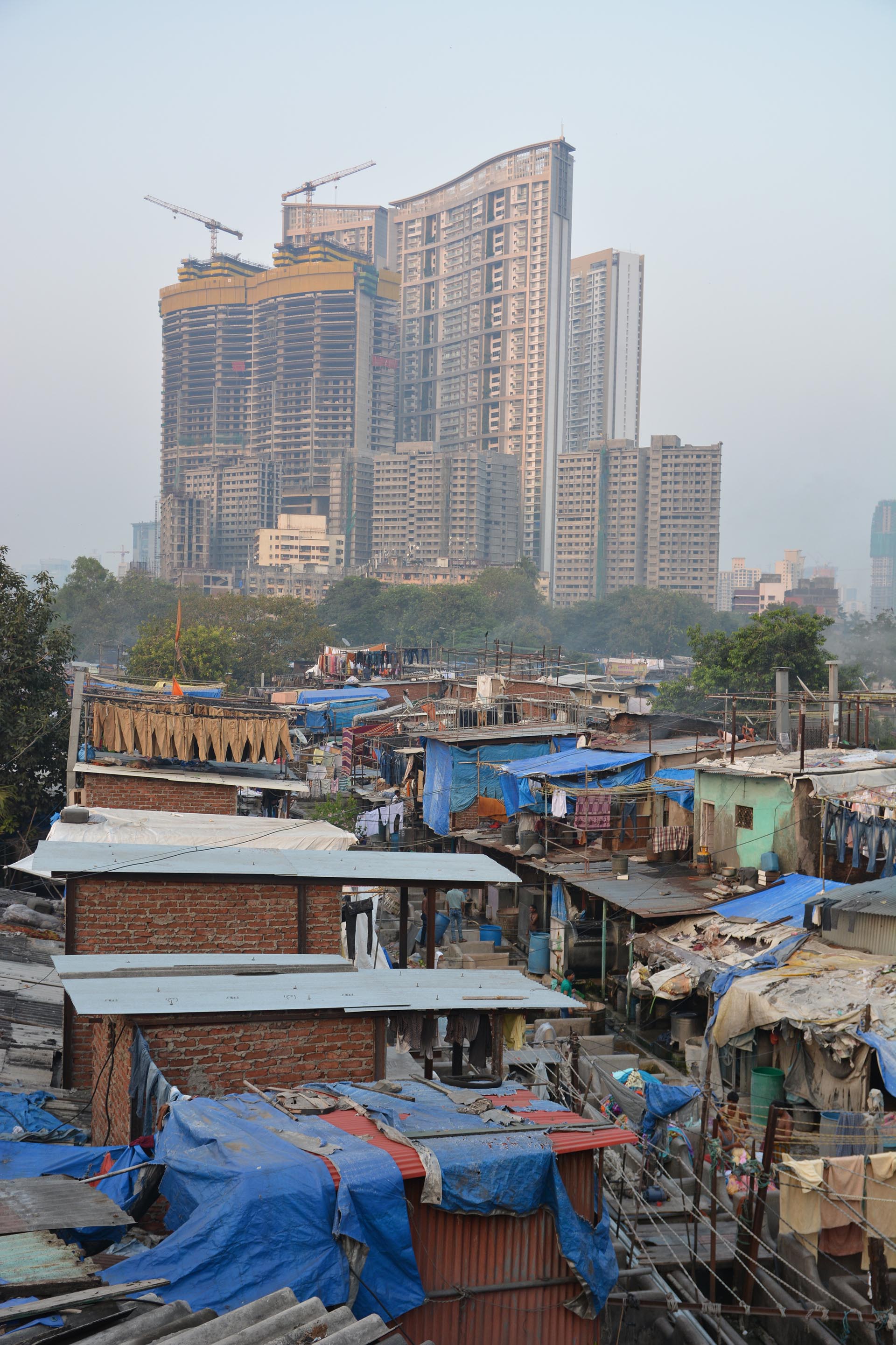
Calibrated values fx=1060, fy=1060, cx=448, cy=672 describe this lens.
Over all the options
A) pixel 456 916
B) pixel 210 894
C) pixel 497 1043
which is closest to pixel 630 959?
pixel 456 916

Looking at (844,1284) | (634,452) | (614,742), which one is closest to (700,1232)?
(844,1284)

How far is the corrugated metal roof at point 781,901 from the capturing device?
1485cm

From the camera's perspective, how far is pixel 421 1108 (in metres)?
6.28

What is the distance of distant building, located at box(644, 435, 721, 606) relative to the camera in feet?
471

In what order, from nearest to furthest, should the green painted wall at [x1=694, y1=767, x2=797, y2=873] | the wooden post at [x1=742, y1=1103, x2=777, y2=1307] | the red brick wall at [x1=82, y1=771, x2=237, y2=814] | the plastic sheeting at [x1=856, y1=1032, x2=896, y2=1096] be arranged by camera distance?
the wooden post at [x1=742, y1=1103, x2=777, y2=1307] → the plastic sheeting at [x1=856, y1=1032, x2=896, y2=1096] → the green painted wall at [x1=694, y1=767, x2=797, y2=873] → the red brick wall at [x1=82, y1=771, x2=237, y2=814]

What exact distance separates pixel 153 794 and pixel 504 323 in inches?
6540

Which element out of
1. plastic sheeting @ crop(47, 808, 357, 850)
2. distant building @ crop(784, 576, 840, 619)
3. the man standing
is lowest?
the man standing

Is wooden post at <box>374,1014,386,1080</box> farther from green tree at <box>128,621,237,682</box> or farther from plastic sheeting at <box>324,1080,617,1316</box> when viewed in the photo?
green tree at <box>128,621,237,682</box>

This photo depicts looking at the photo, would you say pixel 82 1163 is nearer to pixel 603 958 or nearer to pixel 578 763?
pixel 603 958

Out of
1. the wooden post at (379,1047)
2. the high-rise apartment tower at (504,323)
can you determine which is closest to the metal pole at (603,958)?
the wooden post at (379,1047)

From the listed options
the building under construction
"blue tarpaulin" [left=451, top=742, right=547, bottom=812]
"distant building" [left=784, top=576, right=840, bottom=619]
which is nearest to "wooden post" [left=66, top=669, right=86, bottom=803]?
"blue tarpaulin" [left=451, top=742, right=547, bottom=812]

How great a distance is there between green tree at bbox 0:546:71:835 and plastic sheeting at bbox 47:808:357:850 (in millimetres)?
6640

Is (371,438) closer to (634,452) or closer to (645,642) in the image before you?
(634,452)

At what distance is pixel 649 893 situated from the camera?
17531mm
